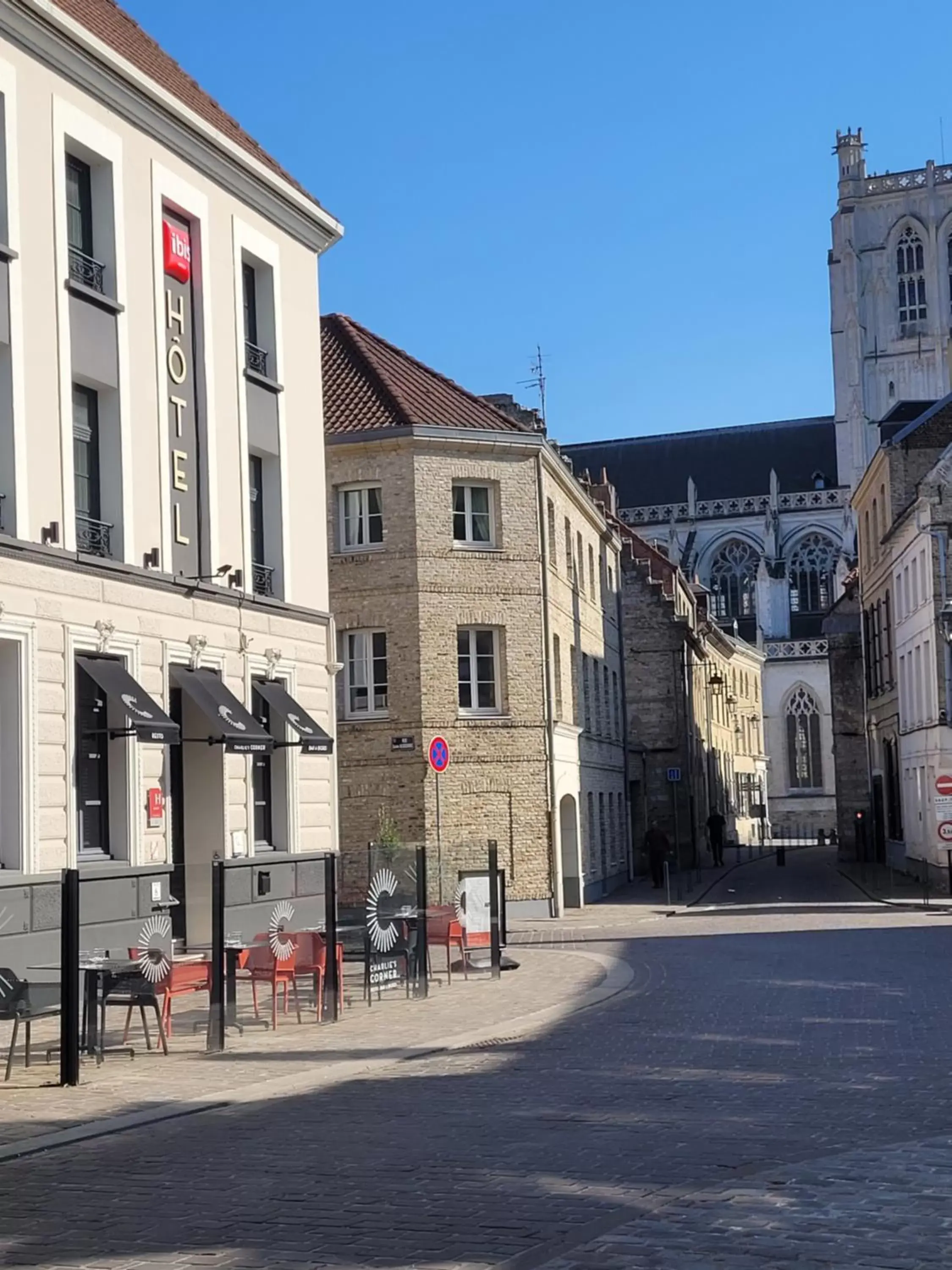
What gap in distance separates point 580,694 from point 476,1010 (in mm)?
22725

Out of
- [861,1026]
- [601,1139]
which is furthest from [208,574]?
[601,1139]

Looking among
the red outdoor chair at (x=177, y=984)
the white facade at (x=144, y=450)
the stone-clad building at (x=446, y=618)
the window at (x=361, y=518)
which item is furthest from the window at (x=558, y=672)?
the red outdoor chair at (x=177, y=984)

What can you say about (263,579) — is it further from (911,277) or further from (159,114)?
(911,277)

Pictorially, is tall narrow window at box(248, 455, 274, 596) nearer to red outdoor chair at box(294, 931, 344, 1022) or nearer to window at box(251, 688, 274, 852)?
window at box(251, 688, 274, 852)

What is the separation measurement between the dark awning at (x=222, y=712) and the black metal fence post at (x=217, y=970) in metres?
6.22

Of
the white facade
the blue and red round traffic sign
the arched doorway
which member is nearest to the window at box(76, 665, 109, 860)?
the white facade

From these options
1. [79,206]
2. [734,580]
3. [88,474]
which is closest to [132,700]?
[88,474]

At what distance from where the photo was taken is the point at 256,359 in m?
24.3

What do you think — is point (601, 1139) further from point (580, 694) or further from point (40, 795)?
point (580, 694)

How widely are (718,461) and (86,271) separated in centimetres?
8853

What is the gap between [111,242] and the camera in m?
20.5

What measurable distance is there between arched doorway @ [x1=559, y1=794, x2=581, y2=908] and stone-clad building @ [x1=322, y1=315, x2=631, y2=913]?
1.64 m

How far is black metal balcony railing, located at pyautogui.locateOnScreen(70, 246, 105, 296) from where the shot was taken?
19.9 metres

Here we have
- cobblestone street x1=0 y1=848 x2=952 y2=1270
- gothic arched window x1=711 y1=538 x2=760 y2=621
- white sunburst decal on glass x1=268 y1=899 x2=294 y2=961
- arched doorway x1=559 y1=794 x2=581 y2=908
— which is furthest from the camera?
gothic arched window x1=711 y1=538 x2=760 y2=621
